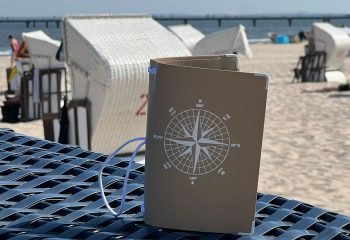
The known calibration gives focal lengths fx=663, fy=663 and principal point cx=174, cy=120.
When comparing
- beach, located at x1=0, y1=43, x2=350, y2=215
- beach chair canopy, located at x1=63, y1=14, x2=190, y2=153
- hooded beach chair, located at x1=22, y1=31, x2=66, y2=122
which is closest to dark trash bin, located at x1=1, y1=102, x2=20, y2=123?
beach, located at x1=0, y1=43, x2=350, y2=215

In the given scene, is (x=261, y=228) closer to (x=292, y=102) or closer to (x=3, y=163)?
(x=3, y=163)

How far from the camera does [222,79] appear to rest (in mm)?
1464

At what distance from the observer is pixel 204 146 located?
1490mm

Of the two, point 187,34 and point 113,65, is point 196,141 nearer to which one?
point 113,65

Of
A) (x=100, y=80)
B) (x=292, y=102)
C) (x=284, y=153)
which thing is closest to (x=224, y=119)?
(x=100, y=80)

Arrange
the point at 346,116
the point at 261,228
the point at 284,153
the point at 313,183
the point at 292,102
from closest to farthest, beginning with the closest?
the point at 261,228, the point at 313,183, the point at 284,153, the point at 346,116, the point at 292,102

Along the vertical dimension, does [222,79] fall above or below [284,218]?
above

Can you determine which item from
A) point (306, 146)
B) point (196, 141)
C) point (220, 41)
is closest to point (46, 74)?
point (220, 41)

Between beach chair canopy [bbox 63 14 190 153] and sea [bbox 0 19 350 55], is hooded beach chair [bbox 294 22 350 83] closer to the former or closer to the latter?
beach chair canopy [bbox 63 14 190 153]

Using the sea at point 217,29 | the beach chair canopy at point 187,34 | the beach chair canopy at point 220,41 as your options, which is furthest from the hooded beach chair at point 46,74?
the sea at point 217,29

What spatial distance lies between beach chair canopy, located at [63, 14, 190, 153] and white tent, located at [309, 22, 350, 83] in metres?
9.18

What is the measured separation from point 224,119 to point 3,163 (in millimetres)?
991

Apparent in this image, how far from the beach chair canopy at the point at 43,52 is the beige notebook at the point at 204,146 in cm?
727

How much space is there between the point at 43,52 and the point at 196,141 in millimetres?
7619
